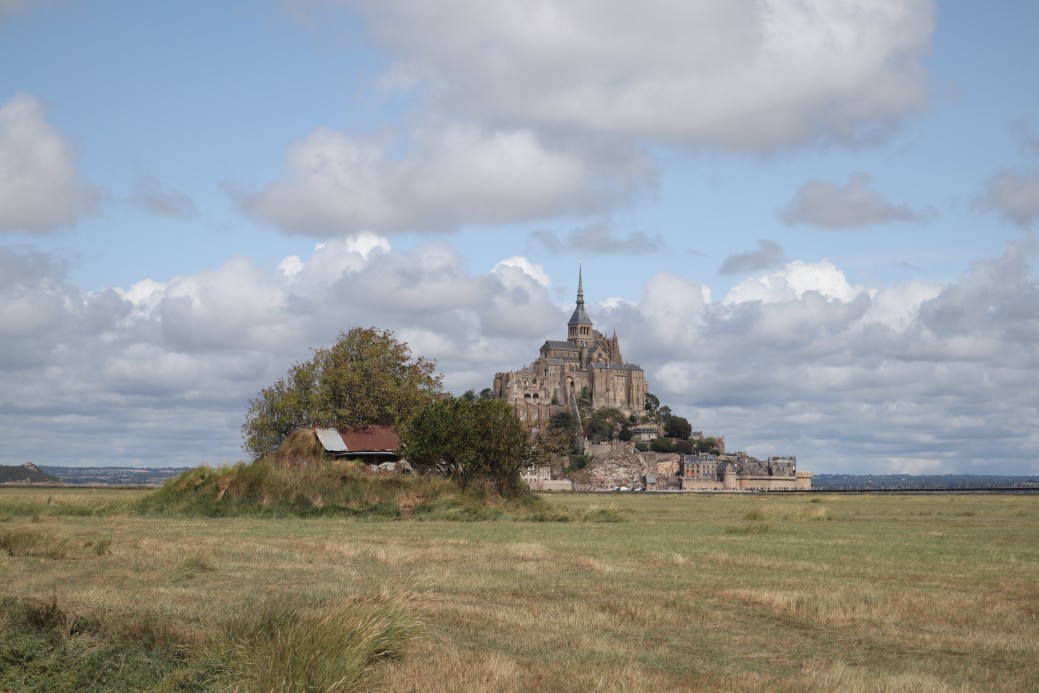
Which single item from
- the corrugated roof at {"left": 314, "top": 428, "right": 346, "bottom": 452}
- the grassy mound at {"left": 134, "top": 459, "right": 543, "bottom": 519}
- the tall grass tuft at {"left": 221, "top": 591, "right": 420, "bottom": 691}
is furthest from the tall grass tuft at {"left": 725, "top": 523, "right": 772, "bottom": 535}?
the corrugated roof at {"left": 314, "top": 428, "right": 346, "bottom": 452}

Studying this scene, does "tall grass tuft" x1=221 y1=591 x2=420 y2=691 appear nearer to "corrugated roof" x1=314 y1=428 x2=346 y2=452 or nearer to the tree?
the tree

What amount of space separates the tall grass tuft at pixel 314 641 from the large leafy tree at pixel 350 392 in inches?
2438

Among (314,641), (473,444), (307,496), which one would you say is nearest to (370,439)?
(473,444)

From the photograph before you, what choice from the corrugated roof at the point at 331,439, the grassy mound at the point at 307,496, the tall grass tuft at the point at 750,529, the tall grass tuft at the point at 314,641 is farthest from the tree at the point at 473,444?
the tall grass tuft at the point at 314,641

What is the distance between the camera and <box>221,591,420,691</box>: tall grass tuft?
10688 mm

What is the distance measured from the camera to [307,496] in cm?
4272

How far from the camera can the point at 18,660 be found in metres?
11.5

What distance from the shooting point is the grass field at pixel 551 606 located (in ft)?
38.1

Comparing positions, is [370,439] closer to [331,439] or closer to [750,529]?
[331,439]

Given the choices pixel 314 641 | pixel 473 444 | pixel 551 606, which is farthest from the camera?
pixel 473 444

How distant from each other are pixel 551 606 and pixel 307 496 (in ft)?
A: 91.5

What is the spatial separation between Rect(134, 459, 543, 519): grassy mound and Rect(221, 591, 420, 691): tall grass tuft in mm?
28512

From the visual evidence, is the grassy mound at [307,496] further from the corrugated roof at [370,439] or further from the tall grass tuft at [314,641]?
the tall grass tuft at [314,641]

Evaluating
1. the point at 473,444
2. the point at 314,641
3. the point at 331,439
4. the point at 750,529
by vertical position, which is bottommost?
the point at 314,641
